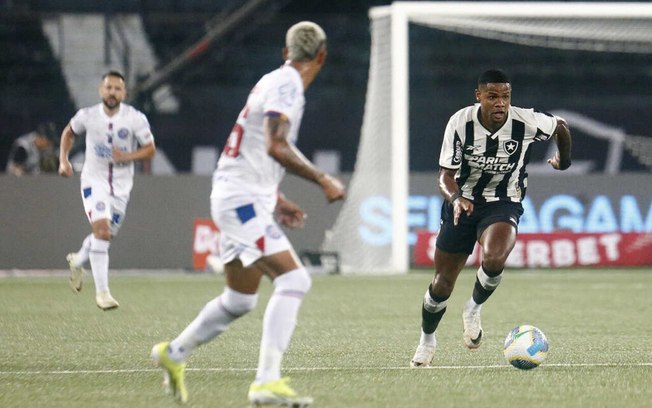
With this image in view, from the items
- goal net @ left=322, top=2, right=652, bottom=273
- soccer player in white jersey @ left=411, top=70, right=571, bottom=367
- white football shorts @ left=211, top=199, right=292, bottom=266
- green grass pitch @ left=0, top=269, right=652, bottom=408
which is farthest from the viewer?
goal net @ left=322, top=2, right=652, bottom=273

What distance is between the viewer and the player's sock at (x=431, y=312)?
792 centimetres

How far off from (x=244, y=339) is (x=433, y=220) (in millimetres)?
9509

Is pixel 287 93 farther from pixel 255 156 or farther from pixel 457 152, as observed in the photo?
pixel 457 152

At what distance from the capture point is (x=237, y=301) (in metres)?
6.00

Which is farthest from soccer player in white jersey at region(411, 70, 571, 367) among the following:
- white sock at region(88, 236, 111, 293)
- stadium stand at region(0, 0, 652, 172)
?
stadium stand at region(0, 0, 652, 172)

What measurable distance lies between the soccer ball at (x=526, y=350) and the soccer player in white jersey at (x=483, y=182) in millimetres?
604

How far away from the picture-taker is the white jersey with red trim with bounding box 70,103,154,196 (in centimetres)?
1120

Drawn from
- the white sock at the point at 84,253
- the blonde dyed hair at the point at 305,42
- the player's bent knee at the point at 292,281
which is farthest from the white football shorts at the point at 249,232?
the white sock at the point at 84,253

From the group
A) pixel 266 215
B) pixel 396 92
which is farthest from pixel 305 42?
pixel 396 92

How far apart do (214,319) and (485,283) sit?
257 centimetres

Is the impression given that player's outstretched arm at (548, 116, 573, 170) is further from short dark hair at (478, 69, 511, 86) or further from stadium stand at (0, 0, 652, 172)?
stadium stand at (0, 0, 652, 172)

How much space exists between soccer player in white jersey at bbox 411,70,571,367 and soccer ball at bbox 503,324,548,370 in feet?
1.98

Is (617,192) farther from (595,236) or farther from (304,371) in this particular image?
(304,371)

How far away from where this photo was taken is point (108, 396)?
6340mm
